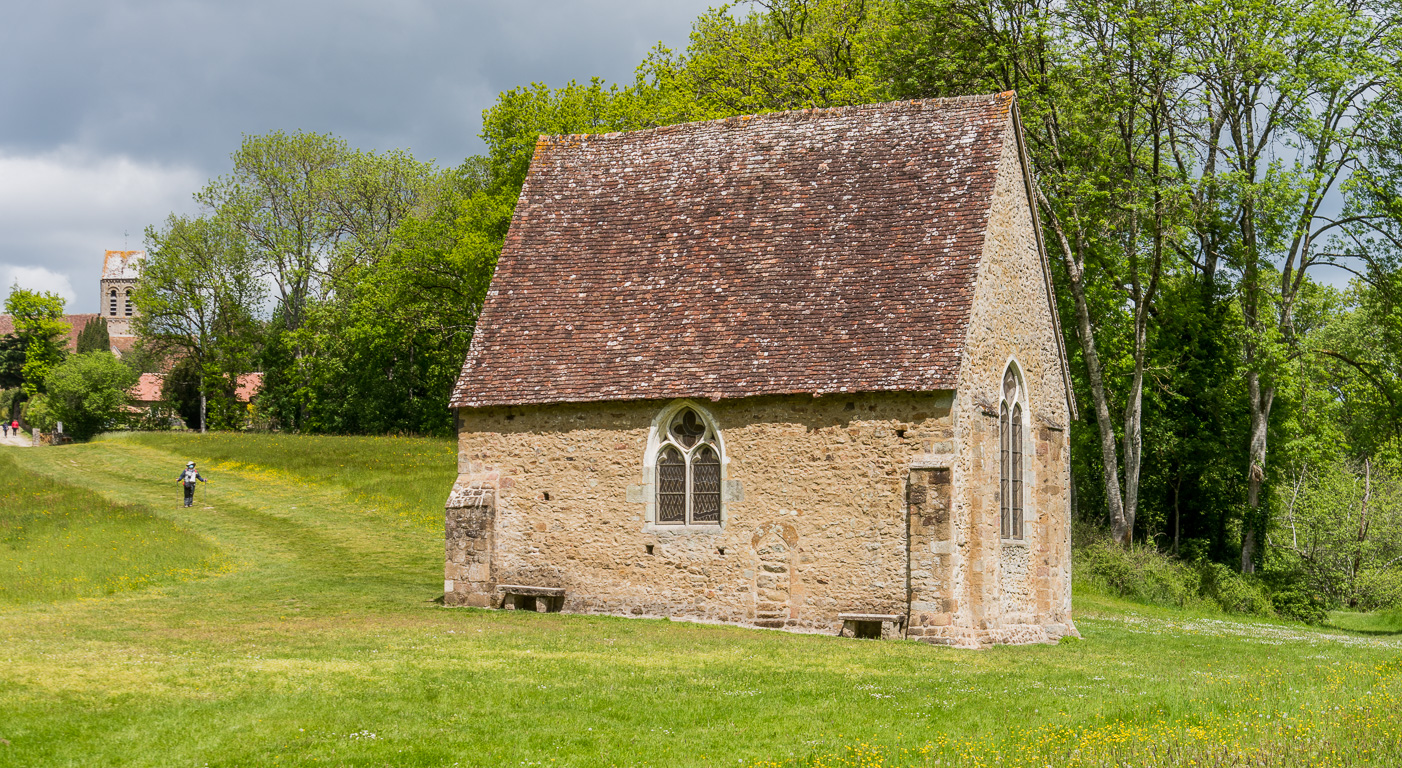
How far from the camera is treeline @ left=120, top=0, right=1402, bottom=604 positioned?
104 ft

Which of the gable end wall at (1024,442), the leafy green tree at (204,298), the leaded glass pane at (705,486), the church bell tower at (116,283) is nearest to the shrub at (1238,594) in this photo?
the gable end wall at (1024,442)

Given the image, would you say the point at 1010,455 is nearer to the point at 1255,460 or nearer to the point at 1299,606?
the point at 1299,606

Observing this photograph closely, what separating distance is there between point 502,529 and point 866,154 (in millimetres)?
9918

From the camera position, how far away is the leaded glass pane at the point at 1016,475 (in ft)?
71.5

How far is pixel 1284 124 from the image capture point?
3266 centimetres

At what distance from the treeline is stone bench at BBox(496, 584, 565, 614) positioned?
1924 cm

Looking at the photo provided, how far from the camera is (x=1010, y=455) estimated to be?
21781mm

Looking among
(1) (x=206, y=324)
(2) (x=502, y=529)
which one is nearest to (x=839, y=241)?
(2) (x=502, y=529)

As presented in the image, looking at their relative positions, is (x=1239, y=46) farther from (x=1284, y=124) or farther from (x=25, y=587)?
(x=25, y=587)

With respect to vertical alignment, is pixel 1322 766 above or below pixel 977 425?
below

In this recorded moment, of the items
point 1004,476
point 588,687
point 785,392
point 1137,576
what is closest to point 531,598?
point 785,392

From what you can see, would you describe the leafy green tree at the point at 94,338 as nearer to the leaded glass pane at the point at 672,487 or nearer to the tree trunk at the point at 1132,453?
the tree trunk at the point at 1132,453

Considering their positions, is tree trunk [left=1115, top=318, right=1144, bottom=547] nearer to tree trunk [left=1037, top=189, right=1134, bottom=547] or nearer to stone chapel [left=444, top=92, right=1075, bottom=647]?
tree trunk [left=1037, top=189, right=1134, bottom=547]

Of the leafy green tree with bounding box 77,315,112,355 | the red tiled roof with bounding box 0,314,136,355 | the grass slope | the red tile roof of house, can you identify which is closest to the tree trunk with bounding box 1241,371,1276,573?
the grass slope
